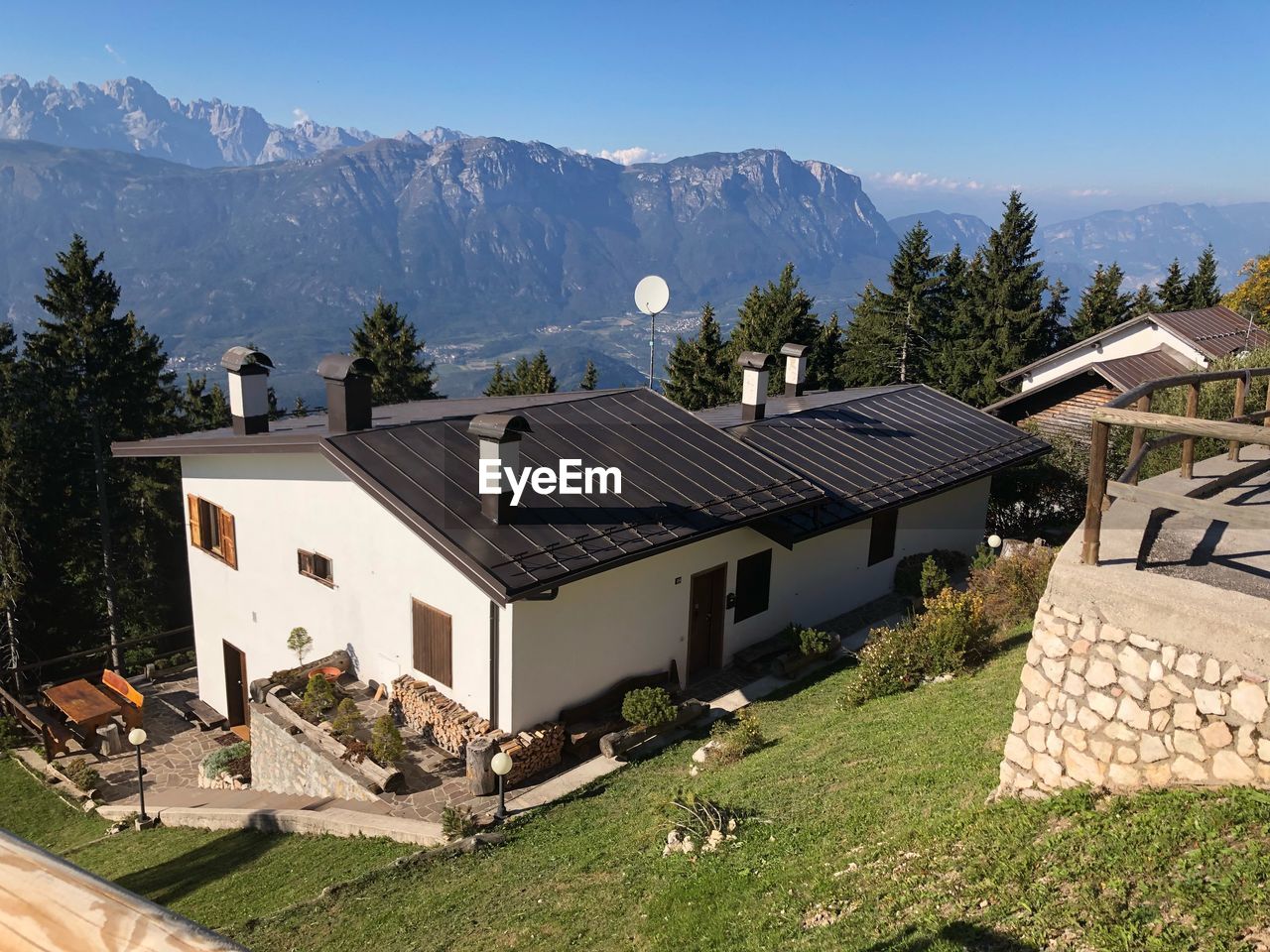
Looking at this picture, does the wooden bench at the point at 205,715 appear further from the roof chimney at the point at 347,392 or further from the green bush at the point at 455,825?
the green bush at the point at 455,825

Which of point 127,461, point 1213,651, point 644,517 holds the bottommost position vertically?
point 127,461

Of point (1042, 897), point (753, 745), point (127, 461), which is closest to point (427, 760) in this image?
point (753, 745)

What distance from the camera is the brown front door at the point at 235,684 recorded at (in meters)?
17.8

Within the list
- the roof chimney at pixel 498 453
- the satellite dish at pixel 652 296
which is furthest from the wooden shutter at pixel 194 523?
the satellite dish at pixel 652 296

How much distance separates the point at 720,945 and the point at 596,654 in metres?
6.92

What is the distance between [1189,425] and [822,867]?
4357 mm

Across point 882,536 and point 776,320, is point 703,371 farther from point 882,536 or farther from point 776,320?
point 882,536

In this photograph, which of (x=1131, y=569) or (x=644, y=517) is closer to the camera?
(x=1131, y=569)

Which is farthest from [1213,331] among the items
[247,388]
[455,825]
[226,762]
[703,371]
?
[226,762]

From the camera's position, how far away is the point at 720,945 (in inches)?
247

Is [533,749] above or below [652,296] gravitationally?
below

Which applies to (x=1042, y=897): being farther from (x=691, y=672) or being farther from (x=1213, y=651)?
(x=691, y=672)

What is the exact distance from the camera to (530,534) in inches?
474

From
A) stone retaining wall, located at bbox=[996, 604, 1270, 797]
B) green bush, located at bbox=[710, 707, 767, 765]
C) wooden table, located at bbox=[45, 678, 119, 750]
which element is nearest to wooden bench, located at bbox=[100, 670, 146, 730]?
wooden table, located at bbox=[45, 678, 119, 750]
